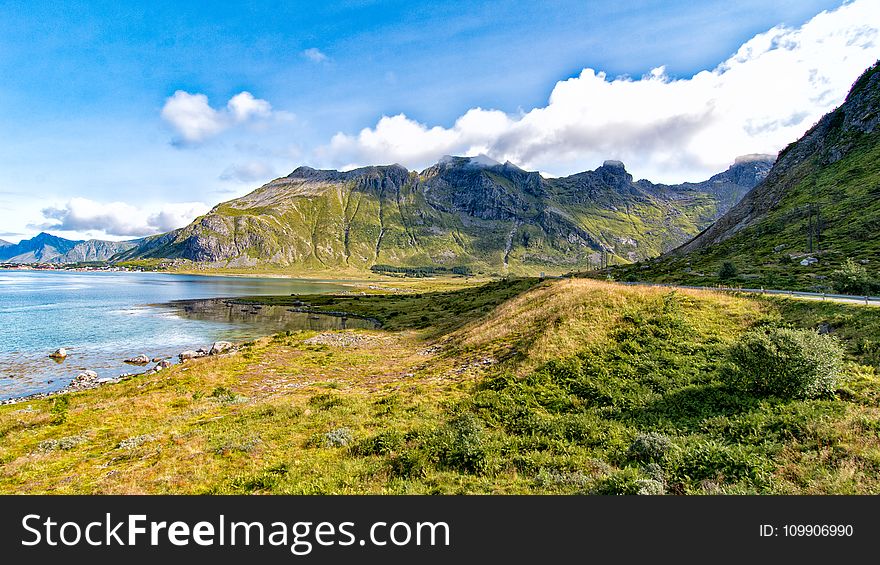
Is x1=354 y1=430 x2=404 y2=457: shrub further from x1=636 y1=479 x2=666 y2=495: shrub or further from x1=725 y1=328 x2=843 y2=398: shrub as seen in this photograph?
x1=725 y1=328 x2=843 y2=398: shrub

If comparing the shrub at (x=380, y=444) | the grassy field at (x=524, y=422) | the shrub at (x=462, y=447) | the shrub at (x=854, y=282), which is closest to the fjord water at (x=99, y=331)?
the grassy field at (x=524, y=422)

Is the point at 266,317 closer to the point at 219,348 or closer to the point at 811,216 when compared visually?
the point at 219,348

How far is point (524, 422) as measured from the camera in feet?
57.4

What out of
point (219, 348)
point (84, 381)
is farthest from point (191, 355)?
point (84, 381)

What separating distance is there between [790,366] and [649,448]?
8.36 m

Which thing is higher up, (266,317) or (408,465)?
(408,465)

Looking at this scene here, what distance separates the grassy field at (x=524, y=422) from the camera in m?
12.0

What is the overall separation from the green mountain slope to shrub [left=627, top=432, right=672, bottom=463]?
45.8m

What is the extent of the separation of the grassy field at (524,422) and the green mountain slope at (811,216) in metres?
33.1

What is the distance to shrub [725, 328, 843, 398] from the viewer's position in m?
15.2
